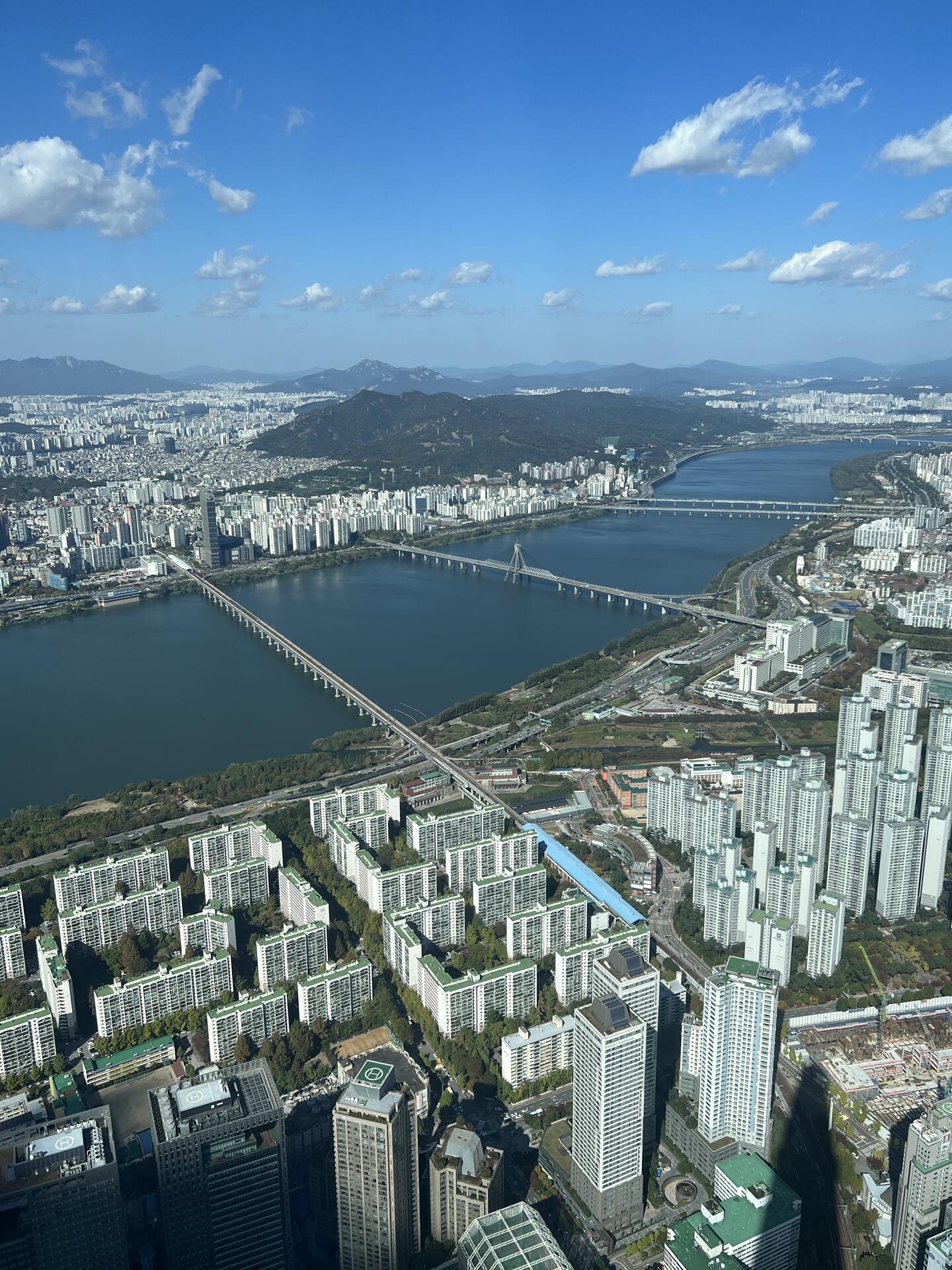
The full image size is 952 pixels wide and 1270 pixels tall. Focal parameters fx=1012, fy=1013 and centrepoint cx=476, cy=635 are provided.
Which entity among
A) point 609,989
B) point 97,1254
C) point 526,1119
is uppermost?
point 609,989

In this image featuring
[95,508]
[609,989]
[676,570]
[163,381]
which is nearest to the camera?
[609,989]

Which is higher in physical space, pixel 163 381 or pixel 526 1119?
pixel 163 381

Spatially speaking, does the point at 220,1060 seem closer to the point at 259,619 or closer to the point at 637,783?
the point at 637,783

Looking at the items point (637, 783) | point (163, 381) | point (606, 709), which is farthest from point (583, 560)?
point (163, 381)

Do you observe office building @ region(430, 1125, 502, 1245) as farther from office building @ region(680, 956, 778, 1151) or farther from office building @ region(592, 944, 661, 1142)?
office building @ region(680, 956, 778, 1151)

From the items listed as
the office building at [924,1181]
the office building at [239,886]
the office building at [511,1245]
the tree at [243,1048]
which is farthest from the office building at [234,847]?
the office building at [924,1181]

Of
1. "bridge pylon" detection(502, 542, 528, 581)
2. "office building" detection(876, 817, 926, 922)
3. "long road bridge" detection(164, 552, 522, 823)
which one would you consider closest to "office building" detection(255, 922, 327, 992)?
"long road bridge" detection(164, 552, 522, 823)

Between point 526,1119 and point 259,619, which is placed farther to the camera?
point 259,619
